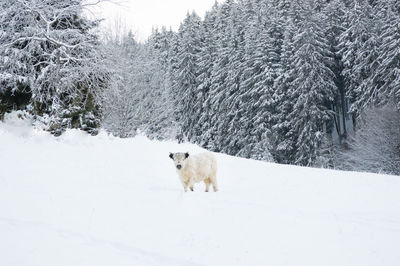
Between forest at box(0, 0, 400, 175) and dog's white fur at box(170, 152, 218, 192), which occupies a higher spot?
forest at box(0, 0, 400, 175)

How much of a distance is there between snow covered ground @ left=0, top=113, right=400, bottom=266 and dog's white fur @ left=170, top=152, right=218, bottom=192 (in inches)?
21.6

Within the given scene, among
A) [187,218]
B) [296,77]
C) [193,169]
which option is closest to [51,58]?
[193,169]

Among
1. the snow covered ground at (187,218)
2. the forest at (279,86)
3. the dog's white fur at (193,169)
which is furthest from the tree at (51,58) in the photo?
the dog's white fur at (193,169)

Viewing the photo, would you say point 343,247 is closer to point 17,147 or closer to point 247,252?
point 247,252

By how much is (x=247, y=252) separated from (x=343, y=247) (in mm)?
1247

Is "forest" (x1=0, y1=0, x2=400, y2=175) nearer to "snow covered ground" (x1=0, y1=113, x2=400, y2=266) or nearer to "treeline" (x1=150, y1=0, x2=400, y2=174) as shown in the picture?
"treeline" (x1=150, y1=0, x2=400, y2=174)

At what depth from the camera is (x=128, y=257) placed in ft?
12.1

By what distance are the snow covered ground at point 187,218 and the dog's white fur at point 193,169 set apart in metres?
0.55

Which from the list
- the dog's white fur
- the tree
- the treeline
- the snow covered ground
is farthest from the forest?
the dog's white fur

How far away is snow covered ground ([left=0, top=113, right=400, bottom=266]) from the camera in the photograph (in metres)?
3.78

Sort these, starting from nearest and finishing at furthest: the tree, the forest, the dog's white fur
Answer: the dog's white fur < the tree < the forest

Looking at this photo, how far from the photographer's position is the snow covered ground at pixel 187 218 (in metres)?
3.78

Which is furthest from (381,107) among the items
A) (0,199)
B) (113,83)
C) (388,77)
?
(0,199)

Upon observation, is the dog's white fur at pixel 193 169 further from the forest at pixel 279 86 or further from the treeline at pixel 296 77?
the treeline at pixel 296 77
